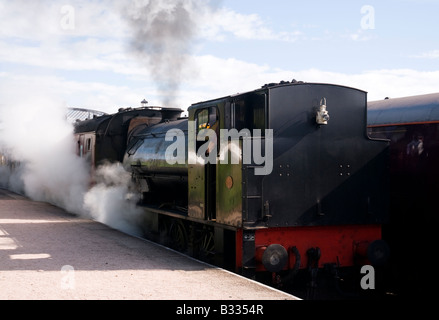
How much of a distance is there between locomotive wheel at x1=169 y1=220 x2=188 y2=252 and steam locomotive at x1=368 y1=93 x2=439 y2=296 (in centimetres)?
396

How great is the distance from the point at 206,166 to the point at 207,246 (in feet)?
5.26

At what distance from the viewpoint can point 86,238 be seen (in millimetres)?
11727

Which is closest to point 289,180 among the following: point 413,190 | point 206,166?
point 206,166

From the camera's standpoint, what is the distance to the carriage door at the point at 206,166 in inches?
352

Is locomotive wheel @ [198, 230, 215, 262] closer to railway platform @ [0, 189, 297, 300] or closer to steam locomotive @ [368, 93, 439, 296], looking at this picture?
railway platform @ [0, 189, 297, 300]

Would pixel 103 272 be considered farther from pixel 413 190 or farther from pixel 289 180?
pixel 413 190

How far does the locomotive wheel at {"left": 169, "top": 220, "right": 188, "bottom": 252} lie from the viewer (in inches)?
424

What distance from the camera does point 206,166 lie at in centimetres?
908

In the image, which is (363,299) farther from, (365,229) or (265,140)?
(265,140)

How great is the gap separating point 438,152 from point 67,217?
10.8 metres

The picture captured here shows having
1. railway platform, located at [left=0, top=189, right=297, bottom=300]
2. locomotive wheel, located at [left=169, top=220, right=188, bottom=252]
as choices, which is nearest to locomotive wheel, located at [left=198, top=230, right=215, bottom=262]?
railway platform, located at [left=0, top=189, right=297, bottom=300]

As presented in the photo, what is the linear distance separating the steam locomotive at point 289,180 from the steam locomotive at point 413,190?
1244 millimetres
